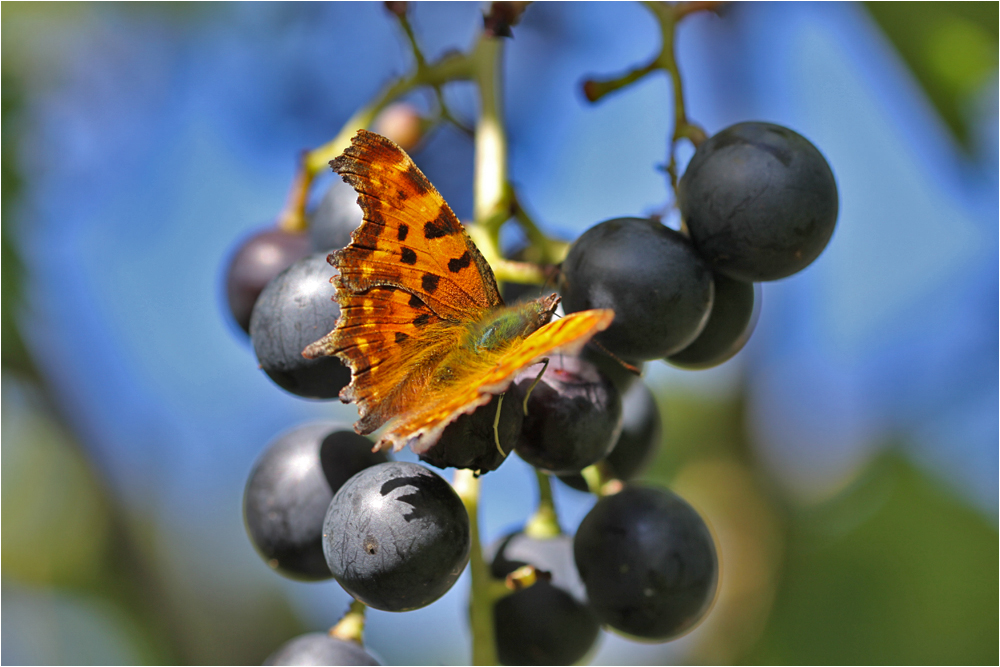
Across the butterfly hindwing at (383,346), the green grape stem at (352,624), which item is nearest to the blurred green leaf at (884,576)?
the green grape stem at (352,624)

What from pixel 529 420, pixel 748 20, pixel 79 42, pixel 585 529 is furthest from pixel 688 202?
pixel 79 42

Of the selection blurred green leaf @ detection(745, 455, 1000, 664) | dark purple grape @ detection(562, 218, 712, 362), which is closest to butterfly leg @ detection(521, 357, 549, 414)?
dark purple grape @ detection(562, 218, 712, 362)

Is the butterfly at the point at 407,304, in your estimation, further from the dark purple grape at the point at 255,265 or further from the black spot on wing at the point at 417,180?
the dark purple grape at the point at 255,265

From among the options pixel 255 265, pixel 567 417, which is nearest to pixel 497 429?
pixel 567 417

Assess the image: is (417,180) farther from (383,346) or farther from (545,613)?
(545,613)

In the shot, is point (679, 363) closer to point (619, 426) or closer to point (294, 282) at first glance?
point (619, 426)

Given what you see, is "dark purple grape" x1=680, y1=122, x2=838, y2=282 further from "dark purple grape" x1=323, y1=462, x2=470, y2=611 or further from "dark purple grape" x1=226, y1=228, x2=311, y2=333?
"dark purple grape" x1=226, y1=228, x2=311, y2=333
